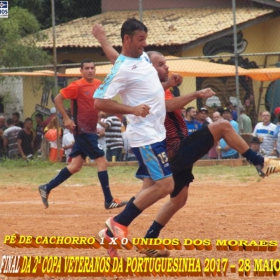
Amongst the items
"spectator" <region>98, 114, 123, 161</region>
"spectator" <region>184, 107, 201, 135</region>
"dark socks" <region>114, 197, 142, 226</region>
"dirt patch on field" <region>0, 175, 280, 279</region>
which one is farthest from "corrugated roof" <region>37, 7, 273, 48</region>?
"dark socks" <region>114, 197, 142, 226</region>

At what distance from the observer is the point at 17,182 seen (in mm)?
17781

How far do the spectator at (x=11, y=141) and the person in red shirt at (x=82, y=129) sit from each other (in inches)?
387

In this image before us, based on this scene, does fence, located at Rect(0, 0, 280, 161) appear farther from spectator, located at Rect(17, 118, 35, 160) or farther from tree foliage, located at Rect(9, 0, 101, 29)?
spectator, located at Rect(17, 118, 35, 160)

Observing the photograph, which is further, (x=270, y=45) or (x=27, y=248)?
(x=270, y=45)

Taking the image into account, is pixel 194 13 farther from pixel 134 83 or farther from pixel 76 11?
pixel 134 83

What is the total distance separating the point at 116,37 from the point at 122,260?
21.2m

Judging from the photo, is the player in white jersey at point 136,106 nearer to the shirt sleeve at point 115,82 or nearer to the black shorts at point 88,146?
the shirt sleeve at point 115,82

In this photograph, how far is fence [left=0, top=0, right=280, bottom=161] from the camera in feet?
86.4

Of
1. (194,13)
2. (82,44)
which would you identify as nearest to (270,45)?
(194,13)

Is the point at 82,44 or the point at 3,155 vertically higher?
the point at 82,44

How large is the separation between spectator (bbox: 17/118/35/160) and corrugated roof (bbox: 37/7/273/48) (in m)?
4.66

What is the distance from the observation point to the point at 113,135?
830 inches

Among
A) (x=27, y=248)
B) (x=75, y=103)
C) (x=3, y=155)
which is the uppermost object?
(x=75, y=103)

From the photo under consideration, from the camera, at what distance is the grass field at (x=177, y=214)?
28.6ft
